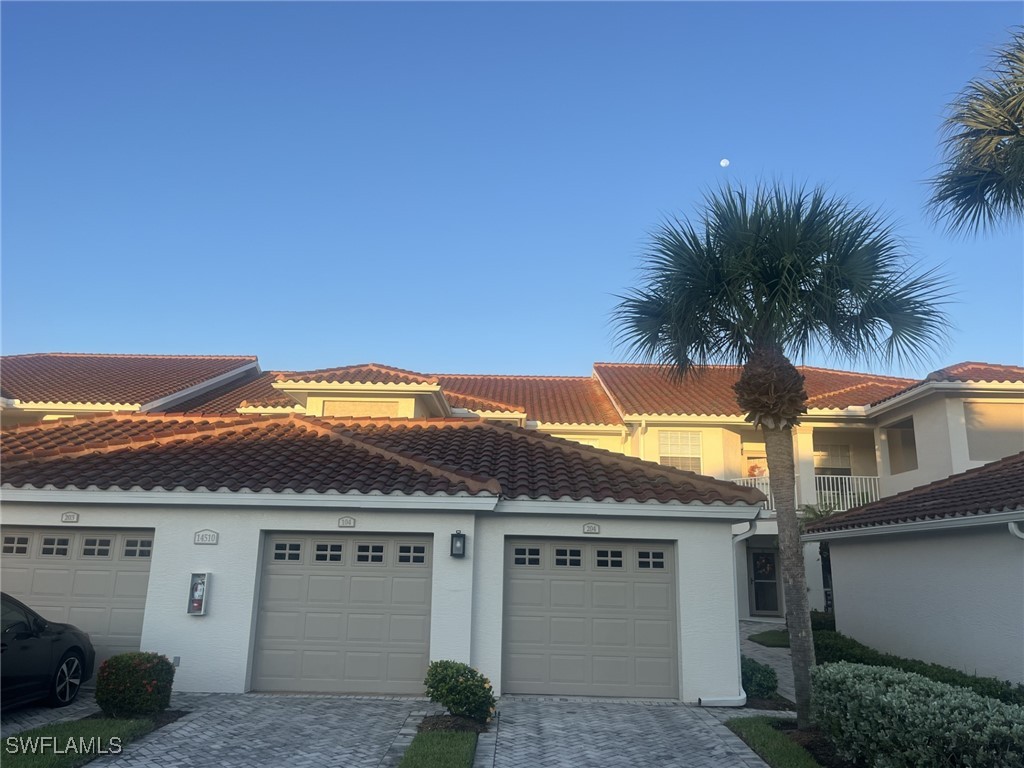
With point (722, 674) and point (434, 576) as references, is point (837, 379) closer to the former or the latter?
point (722, 674)

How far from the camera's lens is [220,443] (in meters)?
12.4

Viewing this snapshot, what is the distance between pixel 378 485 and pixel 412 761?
4.19 m

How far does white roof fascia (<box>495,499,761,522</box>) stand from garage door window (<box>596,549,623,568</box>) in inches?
27.6

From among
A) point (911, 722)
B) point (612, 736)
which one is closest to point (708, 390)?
point (612, 736)

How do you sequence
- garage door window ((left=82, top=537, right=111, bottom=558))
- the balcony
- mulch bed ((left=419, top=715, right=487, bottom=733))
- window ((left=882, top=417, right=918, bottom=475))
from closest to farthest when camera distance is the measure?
mulch bed ((left=419, top=715, right=487, bottom=733)) < garage door window ((left=82, top=537, right=111, bottom=558)) < the balcony < window ((left=882, top=417, right=918, bottom=475))

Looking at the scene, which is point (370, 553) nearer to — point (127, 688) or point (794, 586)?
point (127, 688)

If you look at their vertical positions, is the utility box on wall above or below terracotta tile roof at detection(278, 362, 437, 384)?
below

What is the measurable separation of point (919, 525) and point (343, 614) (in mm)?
9483

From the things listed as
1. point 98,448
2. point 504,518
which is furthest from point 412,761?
point 98,448

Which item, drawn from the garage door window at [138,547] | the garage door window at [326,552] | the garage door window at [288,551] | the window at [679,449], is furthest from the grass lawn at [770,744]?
the window at [679,449]

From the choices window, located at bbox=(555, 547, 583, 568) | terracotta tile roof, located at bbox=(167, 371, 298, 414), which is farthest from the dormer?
window, located at bbox=(555, 547, 583, 568)

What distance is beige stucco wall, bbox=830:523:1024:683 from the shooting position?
10.2 metres

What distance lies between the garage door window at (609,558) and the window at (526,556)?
3.03 feet

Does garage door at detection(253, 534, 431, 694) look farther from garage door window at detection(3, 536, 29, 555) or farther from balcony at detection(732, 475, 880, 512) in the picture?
balcony at detection(732, 475, 880, 512)
